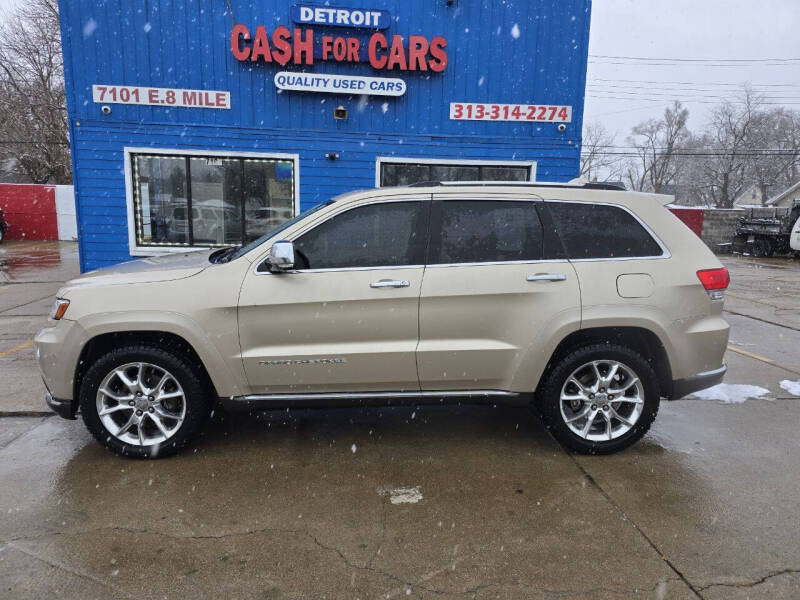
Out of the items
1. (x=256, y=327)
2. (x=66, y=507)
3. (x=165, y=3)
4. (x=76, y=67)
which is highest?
(x=165, y=3)

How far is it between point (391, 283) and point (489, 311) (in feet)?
2.23

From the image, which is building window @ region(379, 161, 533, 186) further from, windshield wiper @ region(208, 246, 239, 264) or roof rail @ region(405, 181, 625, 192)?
roof rail @ region(405, 181, 625, 192)

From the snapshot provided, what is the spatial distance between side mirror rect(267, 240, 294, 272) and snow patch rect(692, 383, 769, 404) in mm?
3959

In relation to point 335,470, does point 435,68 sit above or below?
above

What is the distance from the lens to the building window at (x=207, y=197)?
32.6 ft

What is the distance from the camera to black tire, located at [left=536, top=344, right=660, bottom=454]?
3.65 meters

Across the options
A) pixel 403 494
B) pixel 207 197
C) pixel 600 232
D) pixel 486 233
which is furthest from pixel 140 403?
pixel 207 197

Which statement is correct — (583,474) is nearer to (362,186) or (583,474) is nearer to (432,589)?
(432,589)

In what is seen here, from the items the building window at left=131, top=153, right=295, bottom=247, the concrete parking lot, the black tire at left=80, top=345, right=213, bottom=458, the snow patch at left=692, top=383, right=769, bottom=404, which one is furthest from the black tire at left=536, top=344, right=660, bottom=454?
the building window at left=131, top=153, right=295, bottom=247

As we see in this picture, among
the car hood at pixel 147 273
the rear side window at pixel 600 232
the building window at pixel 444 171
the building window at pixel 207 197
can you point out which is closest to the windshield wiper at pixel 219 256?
the car hood at pixel 147 273

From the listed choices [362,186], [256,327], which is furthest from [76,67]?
[256,327]

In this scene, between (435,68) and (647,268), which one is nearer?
(647,268)

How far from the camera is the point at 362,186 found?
1038 centimetres

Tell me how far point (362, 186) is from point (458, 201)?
22.6 feet
